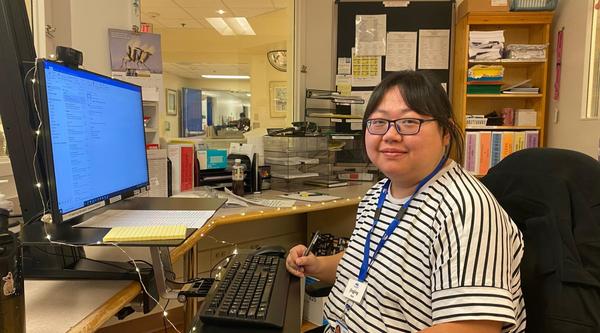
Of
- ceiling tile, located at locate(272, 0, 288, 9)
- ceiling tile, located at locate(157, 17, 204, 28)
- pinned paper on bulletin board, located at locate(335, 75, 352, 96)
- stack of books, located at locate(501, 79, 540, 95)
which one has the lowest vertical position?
stack of books, located at locate(501, 79, 540, 95)

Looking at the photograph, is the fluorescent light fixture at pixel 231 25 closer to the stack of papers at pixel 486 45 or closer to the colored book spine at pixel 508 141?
the stack of papers at pixel 486 45

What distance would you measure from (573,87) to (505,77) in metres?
0.56

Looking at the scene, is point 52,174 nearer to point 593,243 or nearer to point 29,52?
point 29,52

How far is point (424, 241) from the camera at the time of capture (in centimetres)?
87

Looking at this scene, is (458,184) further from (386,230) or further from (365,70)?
(365,70)

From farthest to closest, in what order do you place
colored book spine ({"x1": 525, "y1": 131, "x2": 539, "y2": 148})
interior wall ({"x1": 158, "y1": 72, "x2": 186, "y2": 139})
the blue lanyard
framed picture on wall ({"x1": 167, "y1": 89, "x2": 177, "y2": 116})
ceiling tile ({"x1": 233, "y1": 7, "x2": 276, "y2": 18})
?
framed picture on wall ({"x1": 167, "y1": 89, "x2": 177, "y2": 116}), interior wall ({"x1": 158, "y1": 72, "x2": 186, "y2": 139}), ceiling tile ({"x1": 233, "y1": 7, "x2": 276, "y2": 18}), colored book spine ({"x1": 525, "y1": 131, "x2": 539, "y2": 148}), the blue lanyard

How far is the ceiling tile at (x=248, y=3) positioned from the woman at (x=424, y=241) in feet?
12.3

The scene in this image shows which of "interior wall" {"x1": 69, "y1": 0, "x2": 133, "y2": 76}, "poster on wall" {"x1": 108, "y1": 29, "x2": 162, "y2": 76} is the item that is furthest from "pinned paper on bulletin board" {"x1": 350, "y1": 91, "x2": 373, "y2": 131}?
"interior wall" {"x1": 69, "y1": 0, "x2": 133, "y2": 76}

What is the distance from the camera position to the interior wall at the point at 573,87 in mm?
2446

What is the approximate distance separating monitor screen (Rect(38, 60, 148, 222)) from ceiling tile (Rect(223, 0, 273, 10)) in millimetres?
3449

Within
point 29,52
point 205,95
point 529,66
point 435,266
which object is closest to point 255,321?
point 435,266

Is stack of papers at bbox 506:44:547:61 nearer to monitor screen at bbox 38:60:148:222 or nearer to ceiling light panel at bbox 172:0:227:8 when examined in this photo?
monitor screen at bbox 38:60:148:222

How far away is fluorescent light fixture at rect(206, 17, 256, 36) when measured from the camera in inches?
202

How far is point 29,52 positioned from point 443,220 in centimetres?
97
